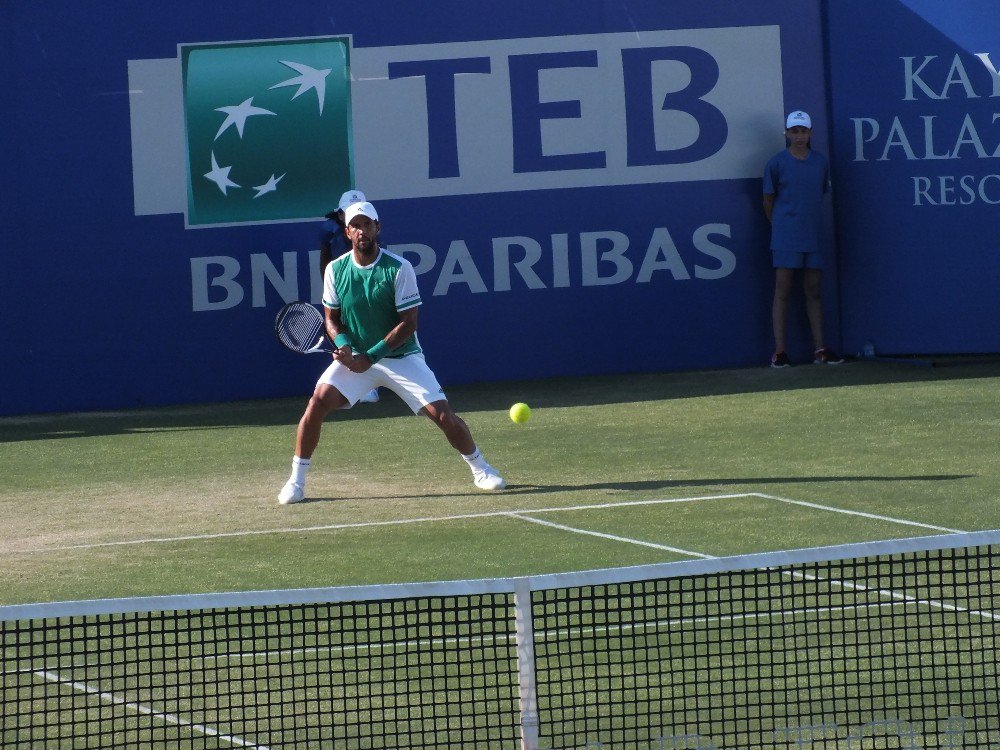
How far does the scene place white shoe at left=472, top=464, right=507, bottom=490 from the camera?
942 centimetres

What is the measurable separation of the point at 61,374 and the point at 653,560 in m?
8.47

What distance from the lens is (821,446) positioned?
10.7m

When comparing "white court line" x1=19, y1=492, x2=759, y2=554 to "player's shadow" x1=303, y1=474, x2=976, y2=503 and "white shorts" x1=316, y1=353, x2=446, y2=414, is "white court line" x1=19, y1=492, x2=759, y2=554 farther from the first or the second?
"white shorts" x1=316, y1=353, x2=446, y2=414

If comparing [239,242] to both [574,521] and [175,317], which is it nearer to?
[175,317]

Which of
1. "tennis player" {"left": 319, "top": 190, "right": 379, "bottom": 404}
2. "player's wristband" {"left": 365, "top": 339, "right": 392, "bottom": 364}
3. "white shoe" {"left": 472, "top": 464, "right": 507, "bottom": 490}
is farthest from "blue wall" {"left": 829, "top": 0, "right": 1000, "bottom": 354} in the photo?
"player's wristband" {"left": 365, "top": 339, "right": 392, "bottom": 364}

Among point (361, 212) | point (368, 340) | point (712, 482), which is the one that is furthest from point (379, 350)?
point (712, 482)

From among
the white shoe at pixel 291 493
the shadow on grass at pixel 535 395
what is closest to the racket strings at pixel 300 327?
the shadow on grass at pixel 535 395

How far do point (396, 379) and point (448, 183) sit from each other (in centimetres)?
584

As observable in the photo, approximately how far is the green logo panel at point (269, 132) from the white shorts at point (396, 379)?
5555mm

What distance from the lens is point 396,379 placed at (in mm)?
9258

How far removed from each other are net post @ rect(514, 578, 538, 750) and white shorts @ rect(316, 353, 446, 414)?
4.97 meters

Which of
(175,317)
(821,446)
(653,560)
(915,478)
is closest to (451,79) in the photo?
(175,317)

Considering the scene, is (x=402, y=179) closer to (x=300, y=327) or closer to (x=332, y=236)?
(x=332, y=236)

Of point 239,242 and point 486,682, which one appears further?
point 239,242
